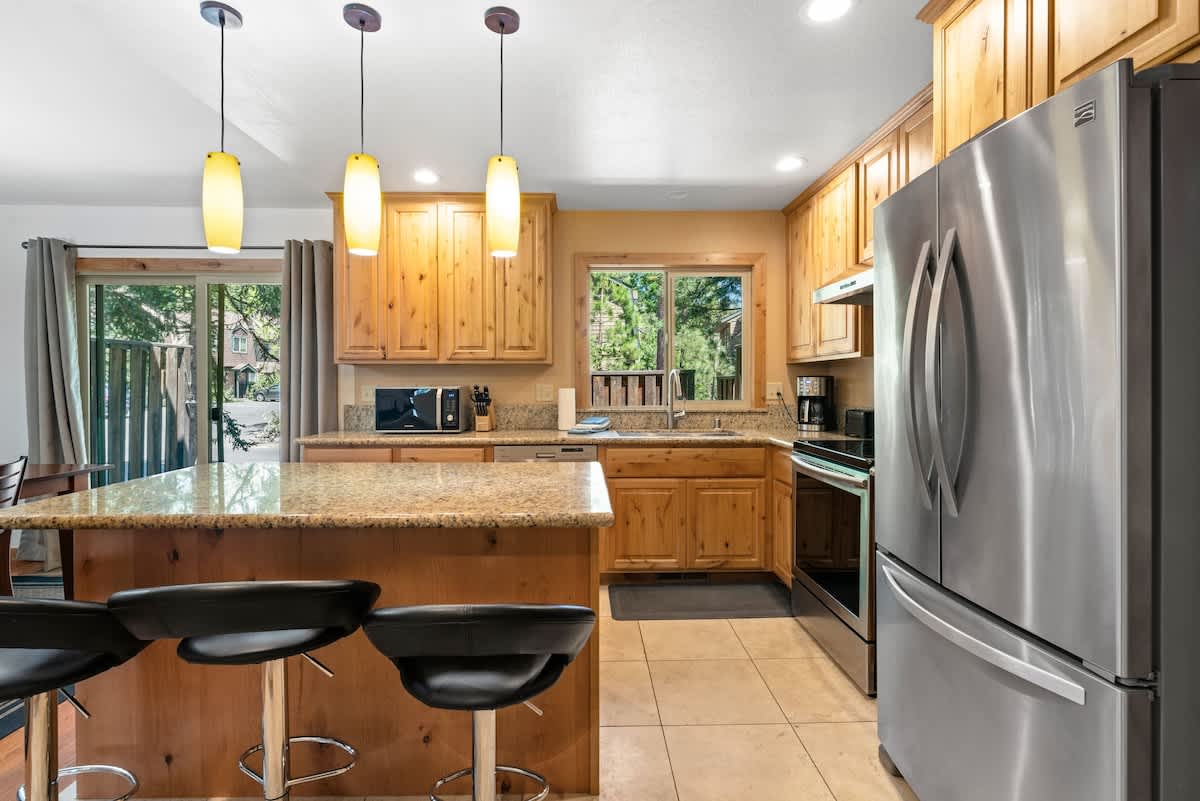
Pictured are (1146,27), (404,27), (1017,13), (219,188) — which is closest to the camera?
(1146,27)

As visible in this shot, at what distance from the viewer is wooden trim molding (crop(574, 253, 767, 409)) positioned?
4.18m

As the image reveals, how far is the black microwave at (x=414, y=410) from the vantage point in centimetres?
374

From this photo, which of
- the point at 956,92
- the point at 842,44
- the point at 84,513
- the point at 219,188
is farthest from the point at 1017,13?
the point at 84,513

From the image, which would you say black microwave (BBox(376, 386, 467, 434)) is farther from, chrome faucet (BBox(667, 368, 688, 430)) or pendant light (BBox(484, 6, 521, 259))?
pendant light (BBox(484, 6, 521, 259))

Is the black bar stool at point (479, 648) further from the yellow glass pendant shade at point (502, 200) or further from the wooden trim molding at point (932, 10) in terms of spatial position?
the wooden trim molding at point (932, 10)

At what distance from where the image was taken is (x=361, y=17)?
1.95m

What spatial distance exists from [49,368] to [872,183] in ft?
17.1

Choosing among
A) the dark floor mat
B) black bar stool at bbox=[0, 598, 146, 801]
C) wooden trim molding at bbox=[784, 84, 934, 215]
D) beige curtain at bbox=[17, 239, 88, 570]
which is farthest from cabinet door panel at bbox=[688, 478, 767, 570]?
beige curtain at bbox=[17, 239, 88, 570]

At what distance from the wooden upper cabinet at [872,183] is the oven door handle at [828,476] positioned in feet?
3.35

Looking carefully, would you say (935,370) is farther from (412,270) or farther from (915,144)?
(412,270)

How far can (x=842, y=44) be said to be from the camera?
7.18 feet

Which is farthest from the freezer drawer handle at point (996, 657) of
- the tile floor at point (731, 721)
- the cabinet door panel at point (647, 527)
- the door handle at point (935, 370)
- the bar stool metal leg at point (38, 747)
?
the bar stool metal leg at point (38, 747)

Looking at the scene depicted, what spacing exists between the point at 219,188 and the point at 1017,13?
219 centimetres

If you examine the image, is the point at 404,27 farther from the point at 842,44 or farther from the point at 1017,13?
the point at 1017,13
